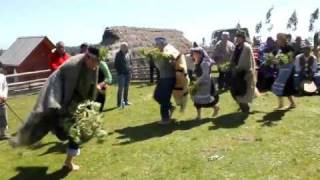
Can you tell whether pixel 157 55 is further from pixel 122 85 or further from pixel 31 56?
pixel 31 56

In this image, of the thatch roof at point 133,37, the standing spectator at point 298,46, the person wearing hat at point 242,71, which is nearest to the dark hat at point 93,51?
the person wearing hat at point 242,71

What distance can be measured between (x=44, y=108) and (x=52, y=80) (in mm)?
468

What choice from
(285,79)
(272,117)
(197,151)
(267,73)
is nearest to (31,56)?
(267,73)

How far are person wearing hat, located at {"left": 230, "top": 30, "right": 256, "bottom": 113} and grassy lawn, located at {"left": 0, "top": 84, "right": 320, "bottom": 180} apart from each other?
575mm

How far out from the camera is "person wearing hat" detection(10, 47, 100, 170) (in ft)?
25.6

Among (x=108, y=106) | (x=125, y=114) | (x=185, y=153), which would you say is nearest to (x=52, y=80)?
(x=185, y=153)

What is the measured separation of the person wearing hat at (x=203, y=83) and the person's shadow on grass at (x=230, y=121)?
0.43m

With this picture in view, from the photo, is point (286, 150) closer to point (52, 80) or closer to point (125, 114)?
point (52, 80)

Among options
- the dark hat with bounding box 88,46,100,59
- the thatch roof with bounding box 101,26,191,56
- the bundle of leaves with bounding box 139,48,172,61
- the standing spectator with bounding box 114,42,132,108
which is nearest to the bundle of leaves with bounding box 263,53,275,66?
the bundle of leaves with bounding box 139,48,172,61

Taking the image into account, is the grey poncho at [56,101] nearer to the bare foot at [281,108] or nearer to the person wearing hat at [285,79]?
the person wearing hat at [285,79]

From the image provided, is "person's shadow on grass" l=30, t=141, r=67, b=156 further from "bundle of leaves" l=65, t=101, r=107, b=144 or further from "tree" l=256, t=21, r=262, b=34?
"tree" l=256, t=21, r=262, b=34

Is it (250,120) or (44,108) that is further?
(250,120)

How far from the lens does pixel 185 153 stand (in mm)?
9008

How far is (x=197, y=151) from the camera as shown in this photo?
9062 mm
